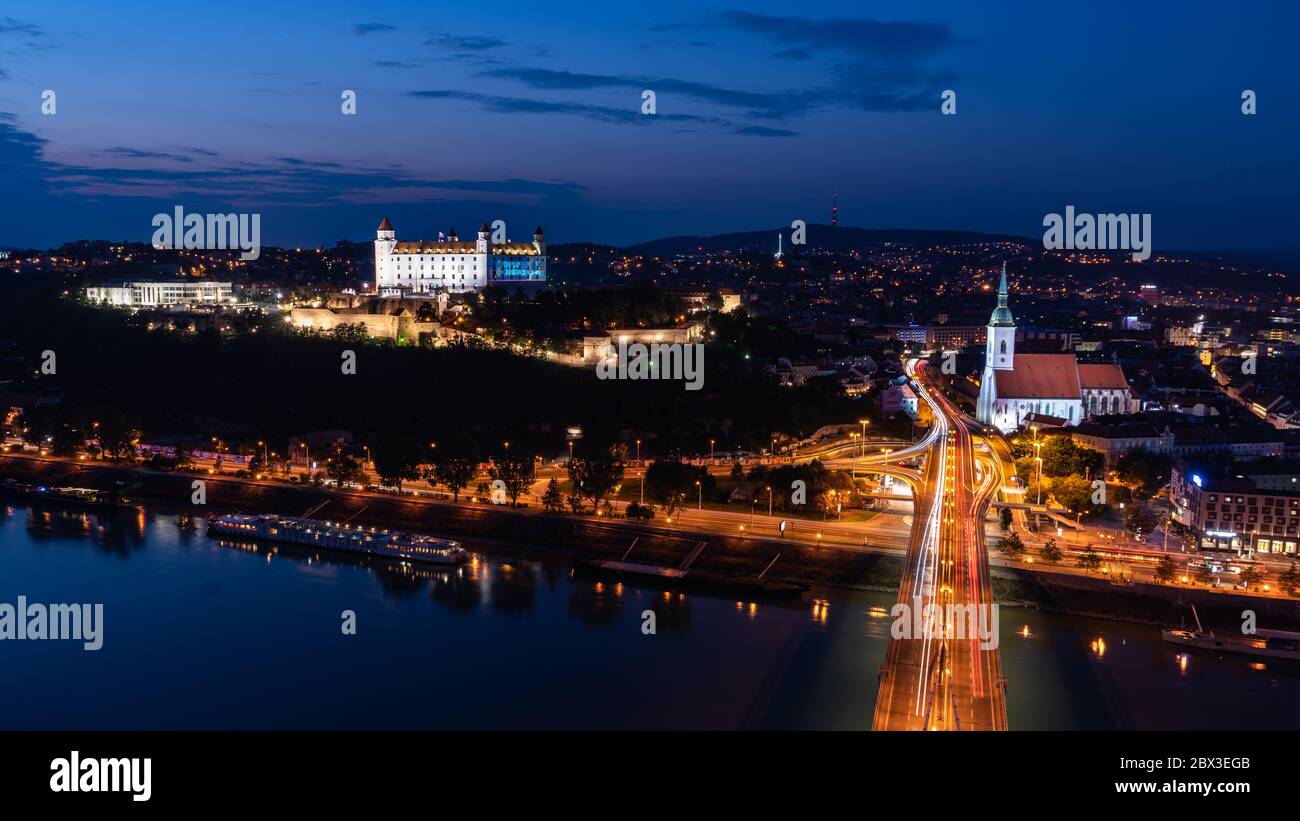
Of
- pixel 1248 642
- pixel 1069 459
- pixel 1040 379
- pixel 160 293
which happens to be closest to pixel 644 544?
pixel 1248 642

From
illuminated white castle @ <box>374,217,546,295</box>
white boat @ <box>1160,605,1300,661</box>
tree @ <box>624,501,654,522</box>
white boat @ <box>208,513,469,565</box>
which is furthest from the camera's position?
illuminated white castle @ <box>374,217,546,295</box>

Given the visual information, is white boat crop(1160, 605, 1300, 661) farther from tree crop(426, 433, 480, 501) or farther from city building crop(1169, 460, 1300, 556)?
tree crop(426, 433, 480, 501)

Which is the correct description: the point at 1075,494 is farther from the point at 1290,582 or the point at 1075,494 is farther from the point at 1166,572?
the point at 1290,582

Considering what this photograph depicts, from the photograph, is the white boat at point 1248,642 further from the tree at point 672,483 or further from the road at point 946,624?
the tree at point 672,483

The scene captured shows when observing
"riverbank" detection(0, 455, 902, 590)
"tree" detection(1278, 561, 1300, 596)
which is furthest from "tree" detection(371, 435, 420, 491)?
"tree" detection(1278, 561, 1300, 596)

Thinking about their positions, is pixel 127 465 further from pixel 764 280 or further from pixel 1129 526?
pixel 764 280

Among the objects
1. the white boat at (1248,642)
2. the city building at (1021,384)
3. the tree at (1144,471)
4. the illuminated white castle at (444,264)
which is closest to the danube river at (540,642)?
the white boat at (1248,642)
